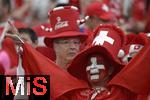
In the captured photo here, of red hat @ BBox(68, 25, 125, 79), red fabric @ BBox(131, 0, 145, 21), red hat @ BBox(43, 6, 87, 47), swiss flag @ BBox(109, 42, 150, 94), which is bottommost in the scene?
swiss flag @ BBox(109, 42, 150, 94)

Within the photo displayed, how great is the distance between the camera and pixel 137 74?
6.66 m

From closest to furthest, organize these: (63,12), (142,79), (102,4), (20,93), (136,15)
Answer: (142,79), (20,93), (63,12), (102,4), (136,15)

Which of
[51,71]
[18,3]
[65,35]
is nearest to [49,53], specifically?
[65,35]

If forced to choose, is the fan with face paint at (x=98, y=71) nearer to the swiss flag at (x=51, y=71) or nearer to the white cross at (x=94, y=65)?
the white cross at (x=94, y=65)

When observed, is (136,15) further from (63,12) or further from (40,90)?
(40,90)

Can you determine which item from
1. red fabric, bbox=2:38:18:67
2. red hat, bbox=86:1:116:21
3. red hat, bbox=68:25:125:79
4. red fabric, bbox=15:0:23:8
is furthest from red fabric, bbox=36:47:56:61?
red fabric, bbox=15:0:23:8

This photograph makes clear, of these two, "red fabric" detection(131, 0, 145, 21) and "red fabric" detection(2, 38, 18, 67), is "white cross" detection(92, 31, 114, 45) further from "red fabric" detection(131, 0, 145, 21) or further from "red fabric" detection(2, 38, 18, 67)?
"red fabric" detection(131, 0, 145, 21)

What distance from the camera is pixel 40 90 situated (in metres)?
7.02

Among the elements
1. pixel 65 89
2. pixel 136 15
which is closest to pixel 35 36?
pixel 65 89

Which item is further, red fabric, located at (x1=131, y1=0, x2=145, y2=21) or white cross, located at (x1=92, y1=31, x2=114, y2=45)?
red fabric, located at (x1=131, y1=0, x2=145, y2=21)

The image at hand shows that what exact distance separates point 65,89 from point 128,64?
1.93 feet

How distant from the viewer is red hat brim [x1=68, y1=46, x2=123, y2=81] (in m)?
6.80

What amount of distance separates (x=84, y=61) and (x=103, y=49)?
238 mm

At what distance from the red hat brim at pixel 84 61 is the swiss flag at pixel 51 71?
0.06 m
